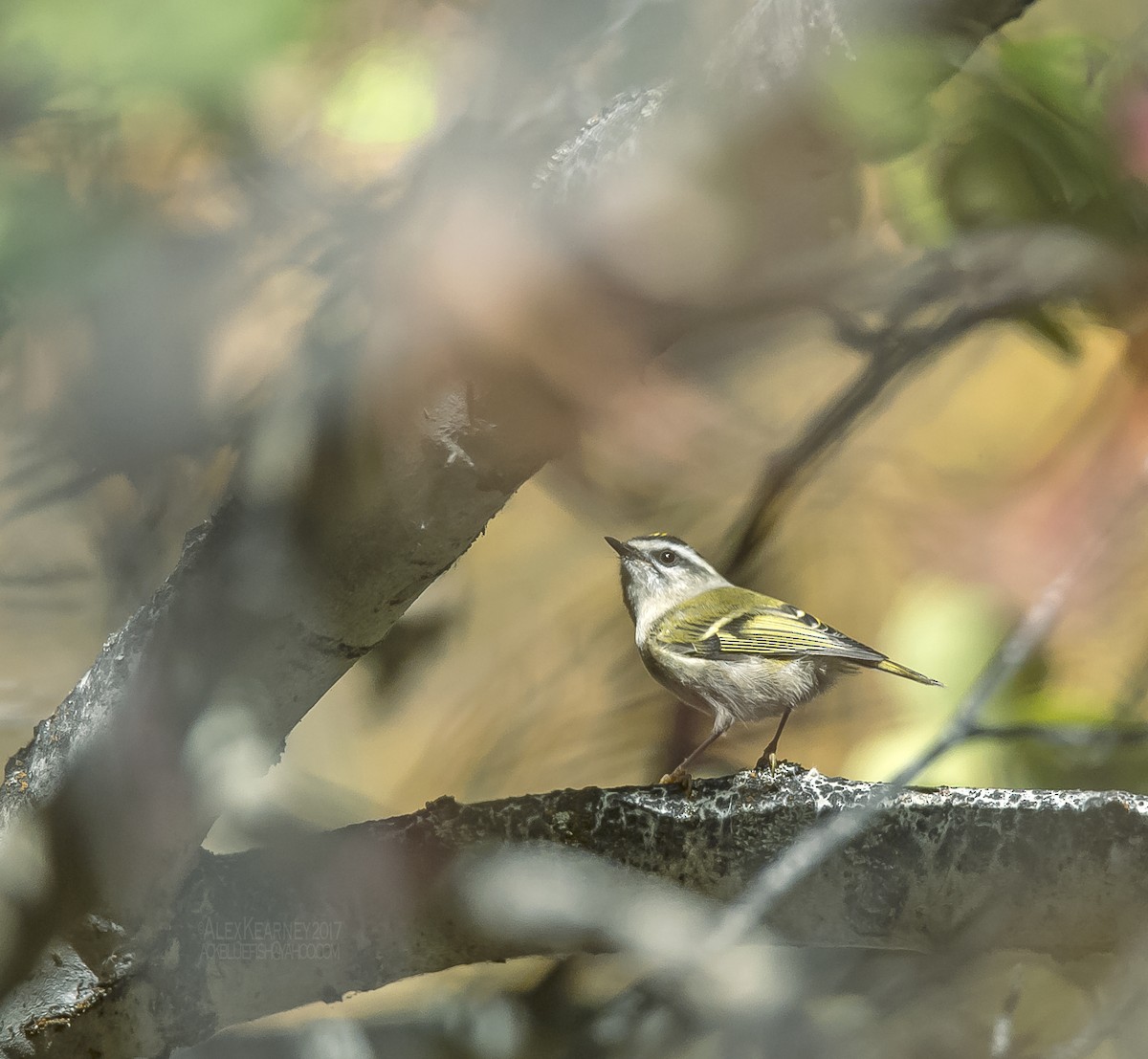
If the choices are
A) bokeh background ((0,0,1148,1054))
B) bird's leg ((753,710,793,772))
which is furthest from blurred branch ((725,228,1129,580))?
bird's leg ((753,710,793,772))

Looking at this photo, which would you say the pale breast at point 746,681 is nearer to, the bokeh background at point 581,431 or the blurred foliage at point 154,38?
the bokeh background at point 581,431

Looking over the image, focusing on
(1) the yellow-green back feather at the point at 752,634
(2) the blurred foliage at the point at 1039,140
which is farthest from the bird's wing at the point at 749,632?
(2) the blurred foliage at the point at 1039,140

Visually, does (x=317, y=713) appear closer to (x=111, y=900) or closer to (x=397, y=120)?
(x=111, y=900)

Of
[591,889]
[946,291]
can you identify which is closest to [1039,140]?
[946,291]

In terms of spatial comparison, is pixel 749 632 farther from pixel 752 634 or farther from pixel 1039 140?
pixel 1039 140

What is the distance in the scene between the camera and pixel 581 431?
285 mm

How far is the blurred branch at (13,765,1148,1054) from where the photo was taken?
0.32 meters

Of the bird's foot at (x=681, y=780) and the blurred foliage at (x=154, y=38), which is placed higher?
the blurred foliage at (x=154, y=38)

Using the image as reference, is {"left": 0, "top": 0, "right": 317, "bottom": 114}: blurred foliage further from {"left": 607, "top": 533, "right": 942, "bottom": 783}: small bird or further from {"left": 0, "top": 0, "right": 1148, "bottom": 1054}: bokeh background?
{"left": 607, "top": 533, "right": 942, "bottom": 783}: small bird

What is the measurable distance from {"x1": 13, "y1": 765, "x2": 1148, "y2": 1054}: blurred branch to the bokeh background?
0.04 meters

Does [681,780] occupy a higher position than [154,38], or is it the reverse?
[154,38]

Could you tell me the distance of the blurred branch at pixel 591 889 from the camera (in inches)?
12.8

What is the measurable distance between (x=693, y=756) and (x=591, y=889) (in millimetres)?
55

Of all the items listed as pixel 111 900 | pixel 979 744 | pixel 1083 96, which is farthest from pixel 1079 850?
pixel 111 900
